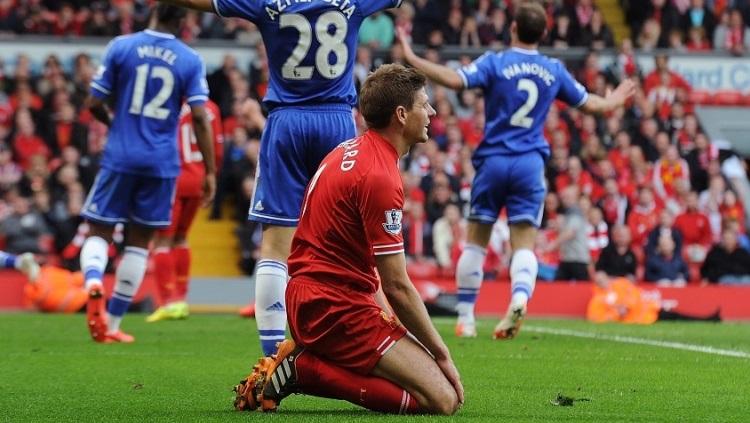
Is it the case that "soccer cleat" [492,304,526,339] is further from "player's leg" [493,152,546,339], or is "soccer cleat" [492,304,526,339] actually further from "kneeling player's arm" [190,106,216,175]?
"kneeling player's arm" [190,106,216,175]

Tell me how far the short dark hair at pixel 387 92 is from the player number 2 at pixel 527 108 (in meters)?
5.15

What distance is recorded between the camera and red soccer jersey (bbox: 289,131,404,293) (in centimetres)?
638

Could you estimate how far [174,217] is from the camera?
14.4m

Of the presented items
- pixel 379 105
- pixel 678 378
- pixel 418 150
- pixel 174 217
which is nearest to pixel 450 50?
pixel 418 150

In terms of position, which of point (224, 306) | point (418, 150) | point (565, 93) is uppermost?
point (565, 93)

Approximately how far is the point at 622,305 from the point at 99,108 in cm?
787

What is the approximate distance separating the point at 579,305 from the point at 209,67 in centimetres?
758

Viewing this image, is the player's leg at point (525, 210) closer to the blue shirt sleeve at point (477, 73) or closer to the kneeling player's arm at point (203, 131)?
the blue shirt sleeve at point (477, 73)

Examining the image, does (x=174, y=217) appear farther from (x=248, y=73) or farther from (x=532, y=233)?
(x=248, y=73)

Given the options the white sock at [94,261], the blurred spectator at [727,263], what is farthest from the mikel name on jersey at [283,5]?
the blurred spectator at [727,263]

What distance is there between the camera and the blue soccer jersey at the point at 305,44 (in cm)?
834

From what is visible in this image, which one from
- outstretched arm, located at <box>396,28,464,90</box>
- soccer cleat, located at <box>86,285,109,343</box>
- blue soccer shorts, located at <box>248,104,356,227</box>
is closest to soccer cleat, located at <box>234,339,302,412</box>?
blue soccer shorts, located at <box>248,104,356,227</box>

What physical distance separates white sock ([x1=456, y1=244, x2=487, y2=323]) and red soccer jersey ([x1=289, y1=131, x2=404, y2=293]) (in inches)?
206

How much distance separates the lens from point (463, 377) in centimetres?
844
